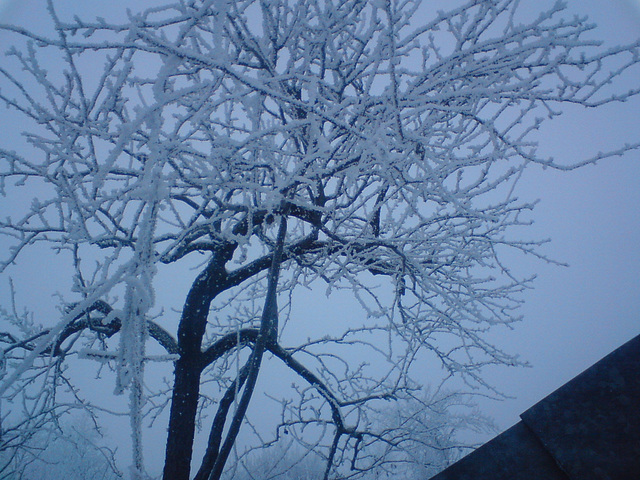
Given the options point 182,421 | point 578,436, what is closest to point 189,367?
point 182,421

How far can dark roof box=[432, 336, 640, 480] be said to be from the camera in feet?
3.86

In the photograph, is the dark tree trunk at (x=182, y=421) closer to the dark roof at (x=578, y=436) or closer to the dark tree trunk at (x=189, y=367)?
the dark tree trunk at (x=189, y=367)

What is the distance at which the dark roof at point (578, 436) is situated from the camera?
118 centimetres

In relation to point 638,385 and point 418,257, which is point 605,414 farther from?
point 418,257

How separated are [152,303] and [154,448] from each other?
264ft

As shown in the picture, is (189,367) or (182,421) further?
(189,367)

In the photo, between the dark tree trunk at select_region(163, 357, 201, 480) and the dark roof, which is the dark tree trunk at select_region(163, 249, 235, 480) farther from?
the dark roof

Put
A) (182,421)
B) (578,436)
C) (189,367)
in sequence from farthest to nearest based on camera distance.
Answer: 1. (189,367)
2. (182,421)
3. (578,436)

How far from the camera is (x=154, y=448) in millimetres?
62125

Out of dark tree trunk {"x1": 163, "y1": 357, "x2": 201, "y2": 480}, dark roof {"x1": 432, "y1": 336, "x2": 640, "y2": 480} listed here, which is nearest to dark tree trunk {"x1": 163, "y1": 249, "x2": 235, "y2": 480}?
dark tree trunk {"x1": 163, "y1": 357, "x2": 201, "y2": 480}

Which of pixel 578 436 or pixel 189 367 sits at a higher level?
pixel 189 367

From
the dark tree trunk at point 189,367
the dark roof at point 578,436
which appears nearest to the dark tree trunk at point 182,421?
the dark tree trunk at point 189,367

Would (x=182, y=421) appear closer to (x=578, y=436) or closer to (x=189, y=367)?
(x=189, y=367)

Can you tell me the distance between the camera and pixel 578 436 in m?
1.25
